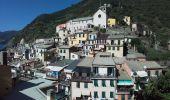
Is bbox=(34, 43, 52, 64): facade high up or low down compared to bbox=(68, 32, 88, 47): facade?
down

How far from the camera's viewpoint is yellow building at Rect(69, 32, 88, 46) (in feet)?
314

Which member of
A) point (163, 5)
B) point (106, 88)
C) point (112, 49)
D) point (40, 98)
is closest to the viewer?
point (40, 98)

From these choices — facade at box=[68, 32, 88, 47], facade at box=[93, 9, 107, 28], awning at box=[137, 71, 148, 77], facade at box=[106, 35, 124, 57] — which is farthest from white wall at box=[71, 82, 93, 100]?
facade at box=[93, 9, 107, 28]

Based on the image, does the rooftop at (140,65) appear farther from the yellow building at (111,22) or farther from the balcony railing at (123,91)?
the yellow building at (111,22)

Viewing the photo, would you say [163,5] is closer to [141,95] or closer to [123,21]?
[123,21]

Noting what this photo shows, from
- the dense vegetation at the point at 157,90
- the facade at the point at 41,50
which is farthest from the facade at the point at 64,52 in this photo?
the dense vegetation at the point at 157,90

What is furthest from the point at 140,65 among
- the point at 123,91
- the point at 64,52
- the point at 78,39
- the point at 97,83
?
the point at 78,39

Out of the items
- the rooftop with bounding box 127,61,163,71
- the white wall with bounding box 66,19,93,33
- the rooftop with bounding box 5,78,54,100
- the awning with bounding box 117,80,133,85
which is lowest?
the awning with bounding box 117,80,133,85

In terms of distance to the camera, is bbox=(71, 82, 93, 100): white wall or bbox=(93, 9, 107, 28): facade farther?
bbox=(93, 9, 107, 28): facade

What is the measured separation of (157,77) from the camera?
60500 mm

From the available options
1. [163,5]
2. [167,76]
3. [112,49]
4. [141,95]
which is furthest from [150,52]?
[163,5]

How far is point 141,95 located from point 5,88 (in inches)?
1023

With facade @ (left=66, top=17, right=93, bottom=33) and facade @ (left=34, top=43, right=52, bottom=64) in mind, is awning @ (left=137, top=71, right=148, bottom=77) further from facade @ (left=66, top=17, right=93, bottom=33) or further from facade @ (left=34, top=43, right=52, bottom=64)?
facade @ (left=66, top=17, right=93, bottom=33)

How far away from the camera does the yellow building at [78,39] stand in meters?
95.7
